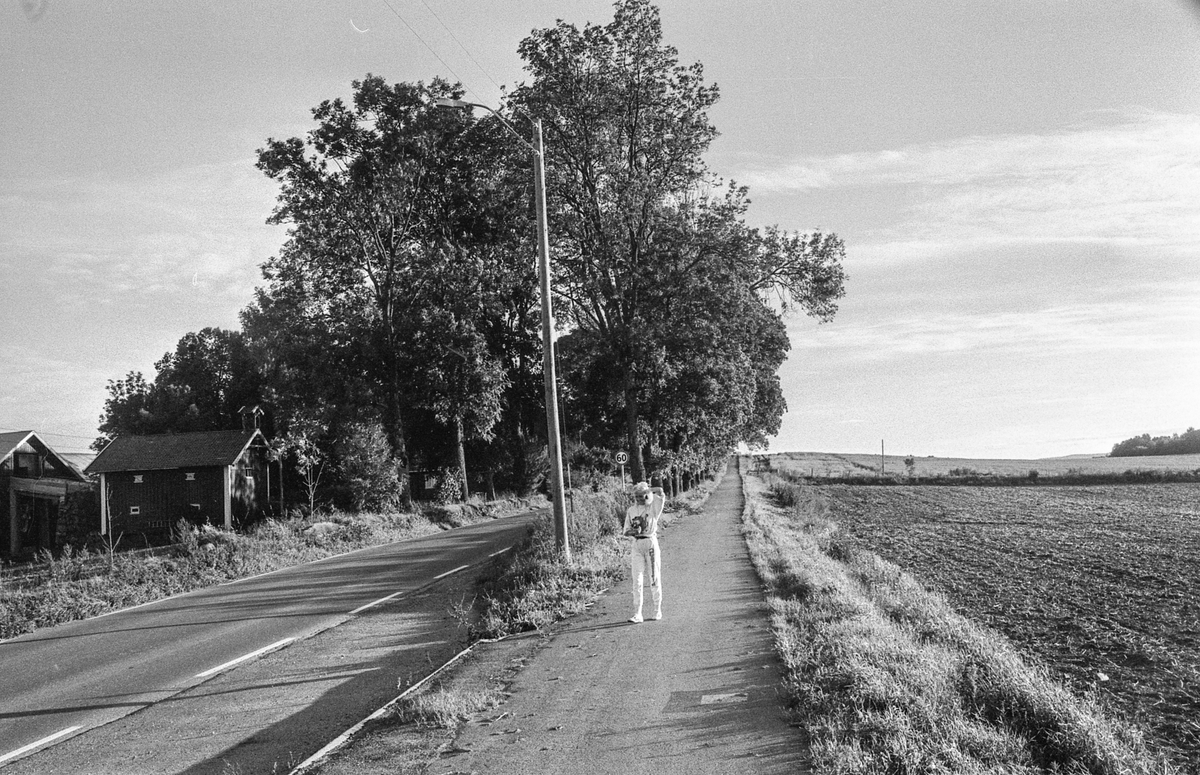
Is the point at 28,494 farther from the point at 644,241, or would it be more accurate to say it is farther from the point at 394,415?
the point at 644,241

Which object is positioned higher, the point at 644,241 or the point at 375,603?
the point at 644,241

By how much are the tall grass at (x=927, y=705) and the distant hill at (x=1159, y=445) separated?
124382mm

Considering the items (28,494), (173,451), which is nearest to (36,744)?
(173,451)

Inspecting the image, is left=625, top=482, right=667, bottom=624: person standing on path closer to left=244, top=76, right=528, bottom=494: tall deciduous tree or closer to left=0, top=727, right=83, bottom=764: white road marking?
left=0, top=727, right=83, bottom=764: white road marking

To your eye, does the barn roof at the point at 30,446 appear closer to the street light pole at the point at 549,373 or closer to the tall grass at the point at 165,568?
the tall grass at the point at 165,568

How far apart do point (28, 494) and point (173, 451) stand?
10.2 metres

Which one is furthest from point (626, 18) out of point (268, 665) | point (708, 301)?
point (268, 665)

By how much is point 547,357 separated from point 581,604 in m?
5.12

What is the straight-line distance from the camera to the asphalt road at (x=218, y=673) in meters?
7.47

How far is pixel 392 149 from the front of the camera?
125 feet

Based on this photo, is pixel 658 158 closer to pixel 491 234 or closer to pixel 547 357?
pixel 491 234

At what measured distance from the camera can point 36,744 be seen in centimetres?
769

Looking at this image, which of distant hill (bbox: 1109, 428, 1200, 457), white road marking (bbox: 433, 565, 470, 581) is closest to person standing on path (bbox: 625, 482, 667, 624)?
white road marking (bbox: 433, 565, 470, 581)

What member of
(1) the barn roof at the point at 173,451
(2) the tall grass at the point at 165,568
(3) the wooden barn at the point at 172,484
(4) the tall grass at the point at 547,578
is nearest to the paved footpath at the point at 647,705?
(4) the tall grass at the point at 547,578
